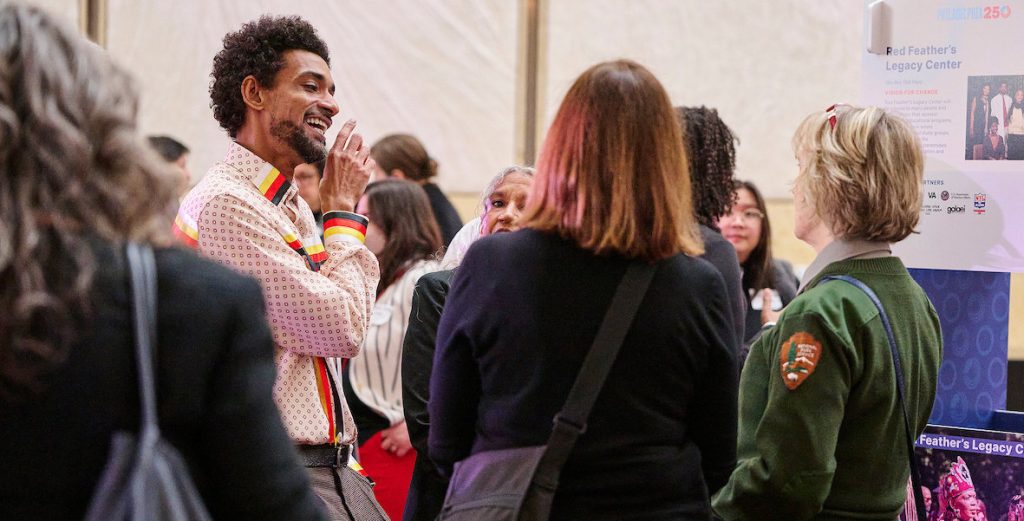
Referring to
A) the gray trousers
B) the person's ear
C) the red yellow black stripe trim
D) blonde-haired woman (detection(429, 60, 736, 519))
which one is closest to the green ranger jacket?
blonde-haired woman (detection(429, 60, 736, 519))

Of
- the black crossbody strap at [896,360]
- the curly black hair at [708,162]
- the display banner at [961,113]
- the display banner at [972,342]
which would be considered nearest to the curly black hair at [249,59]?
the curly black hair at [708,162]

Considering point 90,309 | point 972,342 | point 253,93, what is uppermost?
point 253,93

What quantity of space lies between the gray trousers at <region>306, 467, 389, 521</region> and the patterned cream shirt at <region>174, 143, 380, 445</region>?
0.23ft

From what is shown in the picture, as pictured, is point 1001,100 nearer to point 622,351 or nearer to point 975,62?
point 975,62

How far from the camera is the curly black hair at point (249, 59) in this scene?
94.7 inches

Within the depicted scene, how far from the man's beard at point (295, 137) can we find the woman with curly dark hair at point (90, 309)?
46.8 inches

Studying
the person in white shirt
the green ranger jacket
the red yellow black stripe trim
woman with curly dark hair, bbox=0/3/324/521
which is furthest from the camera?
the person in white shirt

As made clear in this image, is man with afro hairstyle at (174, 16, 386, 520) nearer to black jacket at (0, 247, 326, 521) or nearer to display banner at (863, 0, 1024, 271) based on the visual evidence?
black jacket at (0, 247, 326, 521)

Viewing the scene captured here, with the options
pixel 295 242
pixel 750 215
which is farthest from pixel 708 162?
pixel 750 215

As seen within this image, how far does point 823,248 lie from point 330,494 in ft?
3.78

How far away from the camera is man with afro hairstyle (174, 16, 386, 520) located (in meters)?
2.15

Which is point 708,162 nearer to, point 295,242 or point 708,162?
point 708,162

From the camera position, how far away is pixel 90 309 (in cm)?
109

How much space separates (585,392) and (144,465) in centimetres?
73
